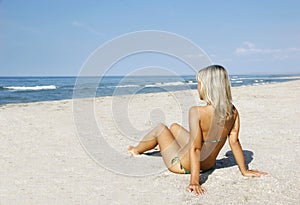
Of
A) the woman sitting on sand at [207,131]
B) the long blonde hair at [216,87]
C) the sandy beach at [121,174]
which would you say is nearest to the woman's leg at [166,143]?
the woman sitting on sand at [207,131]

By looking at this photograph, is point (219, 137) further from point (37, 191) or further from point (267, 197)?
point (37, 191)

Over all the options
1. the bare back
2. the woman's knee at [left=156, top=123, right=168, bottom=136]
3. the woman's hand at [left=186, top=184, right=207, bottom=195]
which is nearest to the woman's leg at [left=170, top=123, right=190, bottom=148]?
the woman's knee at [left=156, top=123, right=168, bottom=136]

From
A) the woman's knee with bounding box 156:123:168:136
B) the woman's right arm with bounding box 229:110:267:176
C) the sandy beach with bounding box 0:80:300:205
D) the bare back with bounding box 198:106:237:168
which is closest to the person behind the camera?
the sandy beach with bounding box 0:80:300:205

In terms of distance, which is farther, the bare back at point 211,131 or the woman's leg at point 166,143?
the woman's leg at point 166,143

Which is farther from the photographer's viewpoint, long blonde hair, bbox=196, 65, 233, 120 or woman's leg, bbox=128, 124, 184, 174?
woman's leg, bbox=128, 124, 184, 174

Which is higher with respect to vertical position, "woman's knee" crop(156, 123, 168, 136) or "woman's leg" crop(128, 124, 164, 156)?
"woman's knee" crop(156, 123, 168, 136)

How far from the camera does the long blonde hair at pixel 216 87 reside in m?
3.38

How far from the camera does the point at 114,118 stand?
30.5 feet

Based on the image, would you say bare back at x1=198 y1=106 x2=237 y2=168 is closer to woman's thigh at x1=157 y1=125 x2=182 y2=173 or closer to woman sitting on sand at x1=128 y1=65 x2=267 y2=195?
woman sitting on sand at x1=128 y1=65 x2=267 y2=195

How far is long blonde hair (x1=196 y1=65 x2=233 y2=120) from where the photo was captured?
3383 mm

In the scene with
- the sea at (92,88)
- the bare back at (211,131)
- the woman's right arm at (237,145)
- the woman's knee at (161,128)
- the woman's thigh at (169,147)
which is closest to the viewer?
the bare back at (211,131)

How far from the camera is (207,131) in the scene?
141 inches

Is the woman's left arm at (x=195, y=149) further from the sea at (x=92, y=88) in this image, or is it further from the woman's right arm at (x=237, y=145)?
the sea at (x=92, y=88)

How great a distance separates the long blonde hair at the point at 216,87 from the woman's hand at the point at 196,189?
82cm
